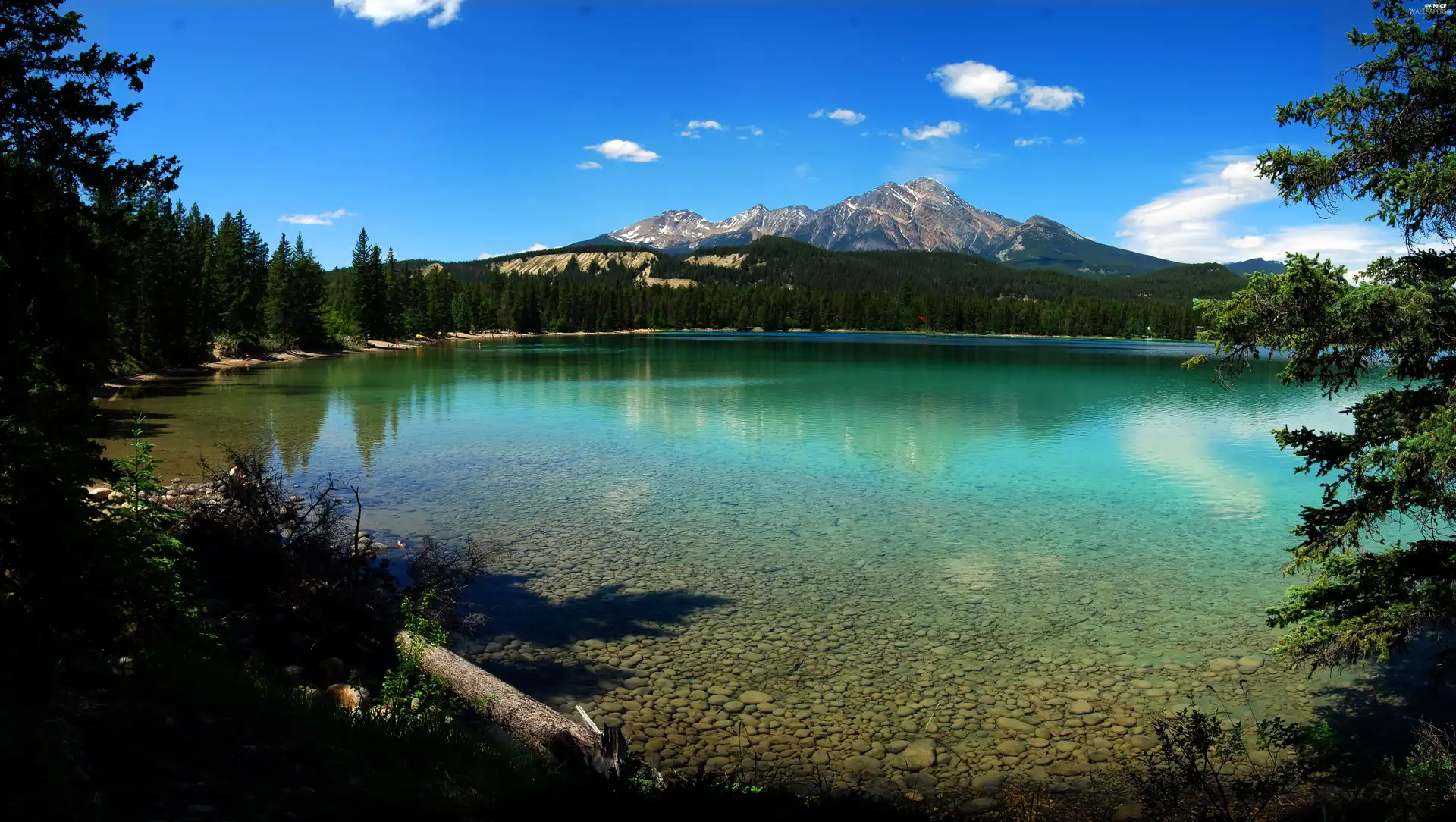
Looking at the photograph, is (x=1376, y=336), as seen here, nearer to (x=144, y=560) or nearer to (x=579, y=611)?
(x=579, y=611)

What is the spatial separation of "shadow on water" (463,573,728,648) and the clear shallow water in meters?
0.06

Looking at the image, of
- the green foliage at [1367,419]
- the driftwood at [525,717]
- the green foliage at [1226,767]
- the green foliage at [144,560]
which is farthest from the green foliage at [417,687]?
the green foliage at [1367,419]

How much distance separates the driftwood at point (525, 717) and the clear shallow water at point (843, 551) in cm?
111

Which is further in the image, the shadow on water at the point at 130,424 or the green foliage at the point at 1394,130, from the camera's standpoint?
the shadow on water at the point at 130,424

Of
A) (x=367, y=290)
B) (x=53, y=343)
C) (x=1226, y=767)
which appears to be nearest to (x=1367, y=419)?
(x=1226, y=767)

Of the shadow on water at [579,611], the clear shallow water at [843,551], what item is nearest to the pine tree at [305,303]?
the clear shallow water at [843,551]

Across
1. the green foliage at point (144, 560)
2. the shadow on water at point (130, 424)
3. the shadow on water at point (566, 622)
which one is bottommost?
the shadow on water at point (566, 622)

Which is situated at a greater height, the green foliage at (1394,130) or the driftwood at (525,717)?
the green foliage at (1394,130)

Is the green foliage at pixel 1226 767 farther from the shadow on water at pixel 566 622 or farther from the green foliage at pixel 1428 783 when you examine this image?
the shadow on water at pixel 566 622

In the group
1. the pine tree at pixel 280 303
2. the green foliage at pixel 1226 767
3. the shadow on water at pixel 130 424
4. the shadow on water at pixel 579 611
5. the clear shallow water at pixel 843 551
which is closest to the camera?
the green foliage at pixel 1226 767

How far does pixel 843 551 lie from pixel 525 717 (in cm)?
942

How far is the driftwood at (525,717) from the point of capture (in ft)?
24.9

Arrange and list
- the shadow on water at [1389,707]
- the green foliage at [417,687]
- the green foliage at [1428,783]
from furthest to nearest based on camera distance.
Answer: the shadow on water at [1389,707] → the green foliage at [417,687] → the green foliage at [1428,783]

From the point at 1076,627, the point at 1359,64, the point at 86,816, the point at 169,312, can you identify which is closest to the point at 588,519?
the point at 1076,627
